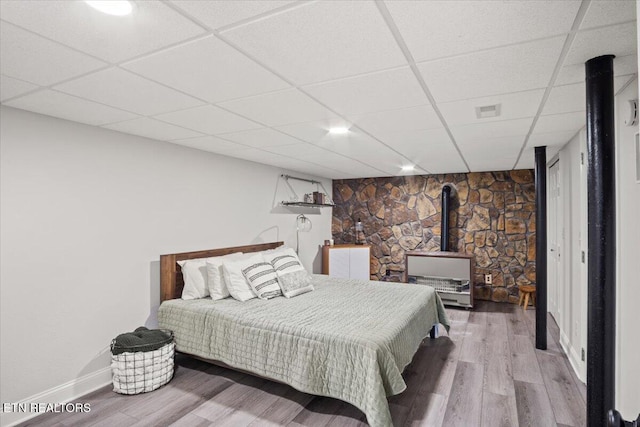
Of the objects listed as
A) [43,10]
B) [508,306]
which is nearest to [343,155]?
[43,10]

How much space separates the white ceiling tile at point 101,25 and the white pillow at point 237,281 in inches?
93.4

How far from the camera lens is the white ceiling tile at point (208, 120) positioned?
2.46 m

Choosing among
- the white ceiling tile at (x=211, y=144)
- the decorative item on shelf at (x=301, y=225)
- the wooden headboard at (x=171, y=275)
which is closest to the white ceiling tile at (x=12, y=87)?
the white ceiling tile at (x=211, y=144)

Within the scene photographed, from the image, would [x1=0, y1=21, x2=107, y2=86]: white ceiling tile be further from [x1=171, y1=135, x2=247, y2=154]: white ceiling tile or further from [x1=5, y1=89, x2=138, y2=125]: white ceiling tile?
[x1=171, y1=135, x2=247, y2=154]: white ceiling tile

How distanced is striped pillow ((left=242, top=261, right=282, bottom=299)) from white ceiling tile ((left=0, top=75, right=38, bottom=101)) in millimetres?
2239

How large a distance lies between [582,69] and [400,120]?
1.16m

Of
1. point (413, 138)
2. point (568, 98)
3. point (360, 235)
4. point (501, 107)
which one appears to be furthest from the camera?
point (360, 235)

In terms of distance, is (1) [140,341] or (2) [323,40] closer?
(2) [323,40]

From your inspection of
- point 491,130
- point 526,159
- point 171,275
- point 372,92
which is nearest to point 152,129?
point 171,275

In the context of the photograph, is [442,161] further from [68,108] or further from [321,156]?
[68,108]

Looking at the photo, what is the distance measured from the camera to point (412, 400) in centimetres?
273

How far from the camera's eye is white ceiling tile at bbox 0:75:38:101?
1910mm

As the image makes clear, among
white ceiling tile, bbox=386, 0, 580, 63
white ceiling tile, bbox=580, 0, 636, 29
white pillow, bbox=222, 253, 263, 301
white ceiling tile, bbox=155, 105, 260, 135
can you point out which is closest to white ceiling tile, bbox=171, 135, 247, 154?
white ceiling tile, bbox=155, 105, 260, 135

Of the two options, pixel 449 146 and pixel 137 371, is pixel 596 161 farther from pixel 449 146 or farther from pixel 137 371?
pixel 137 371
